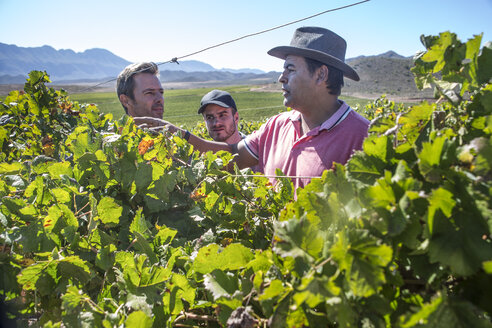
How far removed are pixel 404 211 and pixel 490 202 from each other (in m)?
0.13

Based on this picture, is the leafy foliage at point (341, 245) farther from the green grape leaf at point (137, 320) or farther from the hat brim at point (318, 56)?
the hat brim at point (318, 56)

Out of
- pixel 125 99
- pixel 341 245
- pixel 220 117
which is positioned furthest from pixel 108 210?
pixel 220 117

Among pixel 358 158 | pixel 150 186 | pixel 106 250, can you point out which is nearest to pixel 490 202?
pixel 358 158

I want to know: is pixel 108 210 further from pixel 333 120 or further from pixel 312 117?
pixel 312 117

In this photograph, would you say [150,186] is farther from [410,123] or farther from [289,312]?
[410,123]

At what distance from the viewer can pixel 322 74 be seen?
314cm

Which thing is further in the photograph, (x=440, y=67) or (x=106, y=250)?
(x=106, y=250)

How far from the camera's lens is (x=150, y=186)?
5.05 ft

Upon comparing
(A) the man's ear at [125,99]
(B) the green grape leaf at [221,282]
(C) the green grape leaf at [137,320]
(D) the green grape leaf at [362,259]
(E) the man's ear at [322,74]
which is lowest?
(C) the green grape leaf at [137,320]

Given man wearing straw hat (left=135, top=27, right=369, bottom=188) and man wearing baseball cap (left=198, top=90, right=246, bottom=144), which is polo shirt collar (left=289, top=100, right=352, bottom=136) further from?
man wearing baseball cap (left=198, top=90, right=246, bottom=144)

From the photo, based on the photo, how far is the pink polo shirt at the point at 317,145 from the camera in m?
2.77

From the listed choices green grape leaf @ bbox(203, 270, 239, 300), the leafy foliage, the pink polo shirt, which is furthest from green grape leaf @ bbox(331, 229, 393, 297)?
the pink polo shirt

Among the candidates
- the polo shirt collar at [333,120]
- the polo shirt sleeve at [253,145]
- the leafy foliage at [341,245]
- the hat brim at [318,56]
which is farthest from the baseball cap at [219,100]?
the leafy foliage at [341,245]

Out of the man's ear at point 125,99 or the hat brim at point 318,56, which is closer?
the hat brim at point 318,56
